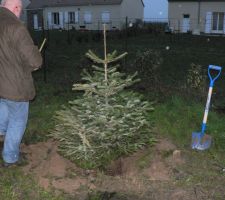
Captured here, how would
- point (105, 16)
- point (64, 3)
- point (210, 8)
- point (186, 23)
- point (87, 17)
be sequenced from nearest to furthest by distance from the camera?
1. point (210, 8)
2. point (186, 23)
3. point (105, 16)
4. point (87, 17)
5. point (64, 3)

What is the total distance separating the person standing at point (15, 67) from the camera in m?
4.07

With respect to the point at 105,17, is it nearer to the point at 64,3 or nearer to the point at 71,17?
the point at 71,17

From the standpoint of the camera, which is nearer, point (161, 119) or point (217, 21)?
point (161, 119)

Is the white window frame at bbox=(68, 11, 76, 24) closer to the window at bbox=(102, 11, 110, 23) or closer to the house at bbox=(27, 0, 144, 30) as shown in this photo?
the house at bbox=(27, 0, 144, 30)

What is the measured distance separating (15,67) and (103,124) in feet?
3.82

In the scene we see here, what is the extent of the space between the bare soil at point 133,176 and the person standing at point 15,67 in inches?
20.1

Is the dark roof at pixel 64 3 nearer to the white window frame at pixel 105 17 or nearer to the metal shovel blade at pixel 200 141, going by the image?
the white window frame at pixel 105 17

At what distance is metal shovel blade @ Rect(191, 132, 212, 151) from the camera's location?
520 centimetres

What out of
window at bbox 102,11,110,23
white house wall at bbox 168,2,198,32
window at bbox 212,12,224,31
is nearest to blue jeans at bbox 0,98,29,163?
white house wall at bbox 168,2,198,32

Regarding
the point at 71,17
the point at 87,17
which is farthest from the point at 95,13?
the point at 71,17

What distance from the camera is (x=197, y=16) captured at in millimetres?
37625

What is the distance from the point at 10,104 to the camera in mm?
4387

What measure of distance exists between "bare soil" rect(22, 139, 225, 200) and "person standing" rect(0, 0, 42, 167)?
1.67 ft

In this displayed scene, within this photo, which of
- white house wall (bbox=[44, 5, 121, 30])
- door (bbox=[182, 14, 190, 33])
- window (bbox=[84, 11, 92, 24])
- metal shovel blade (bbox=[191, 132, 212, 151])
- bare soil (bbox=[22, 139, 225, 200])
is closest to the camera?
bare soil (bbox=[22, 139, 225, 200])
